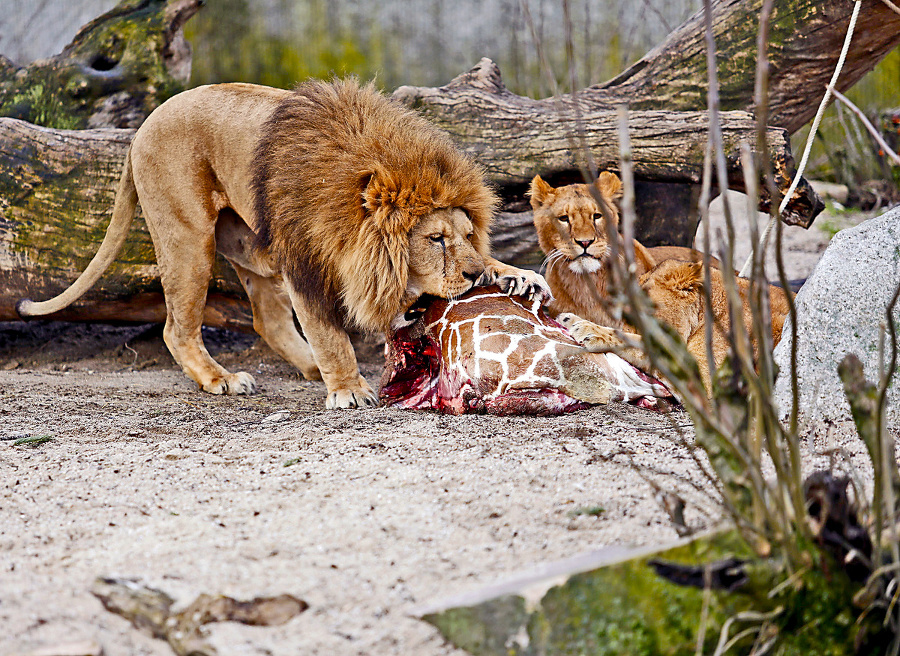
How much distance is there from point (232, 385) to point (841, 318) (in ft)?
9.88

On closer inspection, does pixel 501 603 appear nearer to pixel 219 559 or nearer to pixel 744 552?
pixel 744 552

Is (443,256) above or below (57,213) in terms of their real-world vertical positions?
below

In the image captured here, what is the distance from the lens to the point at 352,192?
3.51 m

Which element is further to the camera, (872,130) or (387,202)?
(387,202)

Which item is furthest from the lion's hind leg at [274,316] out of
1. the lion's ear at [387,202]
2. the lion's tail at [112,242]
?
the lion's ear at [387,202]

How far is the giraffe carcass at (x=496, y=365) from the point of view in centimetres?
329

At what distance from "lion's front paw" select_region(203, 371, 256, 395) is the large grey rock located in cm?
272

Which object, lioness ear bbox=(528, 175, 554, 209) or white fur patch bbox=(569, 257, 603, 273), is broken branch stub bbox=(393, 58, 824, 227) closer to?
lioness ear bbox=(528, 175, 554, 209)

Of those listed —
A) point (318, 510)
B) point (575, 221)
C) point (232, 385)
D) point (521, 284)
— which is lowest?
point (232, 385)

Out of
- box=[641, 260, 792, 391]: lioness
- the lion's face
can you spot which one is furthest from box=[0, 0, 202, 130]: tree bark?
box=[641, 260, 792, 391]: lioness

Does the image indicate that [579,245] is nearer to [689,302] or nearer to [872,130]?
[689,302]

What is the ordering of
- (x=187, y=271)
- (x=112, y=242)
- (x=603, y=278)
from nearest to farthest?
(x=603, y=278), (x=187, y=271), (x=112, y=242)

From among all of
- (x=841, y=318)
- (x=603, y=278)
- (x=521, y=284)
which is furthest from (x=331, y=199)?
(x=841, y=318)

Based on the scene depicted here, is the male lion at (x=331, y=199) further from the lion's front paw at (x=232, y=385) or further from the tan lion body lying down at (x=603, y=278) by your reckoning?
the lion's front paw at (x=232, y=385)
